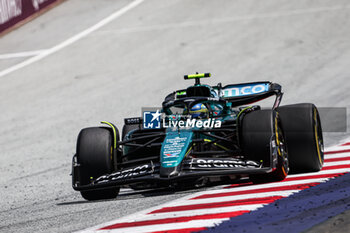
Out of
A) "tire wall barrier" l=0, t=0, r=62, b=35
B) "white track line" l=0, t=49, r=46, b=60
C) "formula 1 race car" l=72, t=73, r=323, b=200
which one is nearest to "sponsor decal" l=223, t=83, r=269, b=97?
"formula 1 race car" l=72, t=73, r=323, b=200

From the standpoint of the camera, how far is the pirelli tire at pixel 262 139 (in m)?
8.12

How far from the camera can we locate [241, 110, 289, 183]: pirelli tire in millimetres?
8125

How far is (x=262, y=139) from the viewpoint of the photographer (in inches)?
320

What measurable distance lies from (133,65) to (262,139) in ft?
41.6

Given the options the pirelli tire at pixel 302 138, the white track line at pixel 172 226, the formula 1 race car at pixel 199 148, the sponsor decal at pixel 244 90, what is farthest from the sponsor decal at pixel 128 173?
the sponsor decal at pixel 244 90

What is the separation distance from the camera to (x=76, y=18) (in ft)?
85.4

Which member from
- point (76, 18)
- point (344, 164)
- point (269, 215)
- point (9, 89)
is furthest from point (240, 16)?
point (269, 215)

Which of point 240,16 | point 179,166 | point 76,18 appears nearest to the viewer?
point 179,166

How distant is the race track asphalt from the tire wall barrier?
0.36 meters

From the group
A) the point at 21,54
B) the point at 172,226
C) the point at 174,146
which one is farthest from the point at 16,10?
the point at 172,226

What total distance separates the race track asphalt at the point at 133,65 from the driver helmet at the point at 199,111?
1250 mm

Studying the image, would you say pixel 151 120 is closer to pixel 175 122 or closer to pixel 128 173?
pixel 175 122

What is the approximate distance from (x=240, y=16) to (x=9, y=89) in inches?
331

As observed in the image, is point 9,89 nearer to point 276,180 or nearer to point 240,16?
point 240,16
